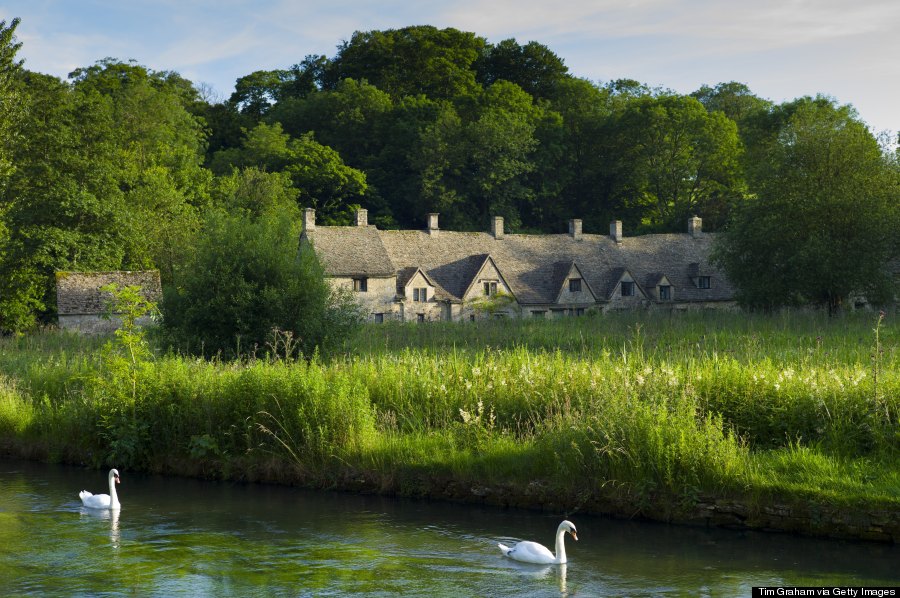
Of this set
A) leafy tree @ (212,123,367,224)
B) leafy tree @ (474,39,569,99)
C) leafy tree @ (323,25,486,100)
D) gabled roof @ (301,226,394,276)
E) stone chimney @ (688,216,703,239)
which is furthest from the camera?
leafy tree @ (474,39,569,99)

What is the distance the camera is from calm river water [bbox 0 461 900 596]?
13062 millimetres

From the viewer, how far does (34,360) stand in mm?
32188

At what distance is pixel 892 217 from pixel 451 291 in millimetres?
31628

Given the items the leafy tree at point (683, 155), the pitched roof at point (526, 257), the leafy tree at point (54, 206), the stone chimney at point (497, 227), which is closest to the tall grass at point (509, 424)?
the leafy tree at point (54, 206)

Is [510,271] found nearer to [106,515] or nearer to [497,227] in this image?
[497,227]

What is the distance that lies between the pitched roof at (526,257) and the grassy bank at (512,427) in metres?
42.9

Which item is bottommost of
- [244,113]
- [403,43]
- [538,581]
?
[538,581]

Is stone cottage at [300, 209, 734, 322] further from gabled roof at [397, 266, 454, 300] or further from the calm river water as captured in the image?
the calm river water

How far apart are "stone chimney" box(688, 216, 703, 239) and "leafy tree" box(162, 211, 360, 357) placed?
56587mm

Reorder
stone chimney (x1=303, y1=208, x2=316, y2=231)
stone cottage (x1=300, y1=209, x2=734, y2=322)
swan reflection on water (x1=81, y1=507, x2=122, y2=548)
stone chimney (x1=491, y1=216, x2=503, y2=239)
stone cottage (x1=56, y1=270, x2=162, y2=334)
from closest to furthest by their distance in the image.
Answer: swan reflection on water (x1=81, y1=507, x2=122, y2=548)
stone cottage (x1=56, y1=270, x2=162, y2=334)
stone chimney (x1=303, y1=208, x2=316, y2=231)
stone cottage (x1=300, y1=209, x2=734, y2=322)
stone chimney (x1=491, y1=216, x2=503, y2=239)

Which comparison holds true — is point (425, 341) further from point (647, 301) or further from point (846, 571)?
point (647, 301)

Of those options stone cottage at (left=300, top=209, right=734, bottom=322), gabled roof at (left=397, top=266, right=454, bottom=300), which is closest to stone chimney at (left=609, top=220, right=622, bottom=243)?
stone cottage at (left=300, top=209, right=734, bottom=322)

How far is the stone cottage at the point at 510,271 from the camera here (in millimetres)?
68438

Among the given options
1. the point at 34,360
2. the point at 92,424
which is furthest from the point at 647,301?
the point at 92,424
